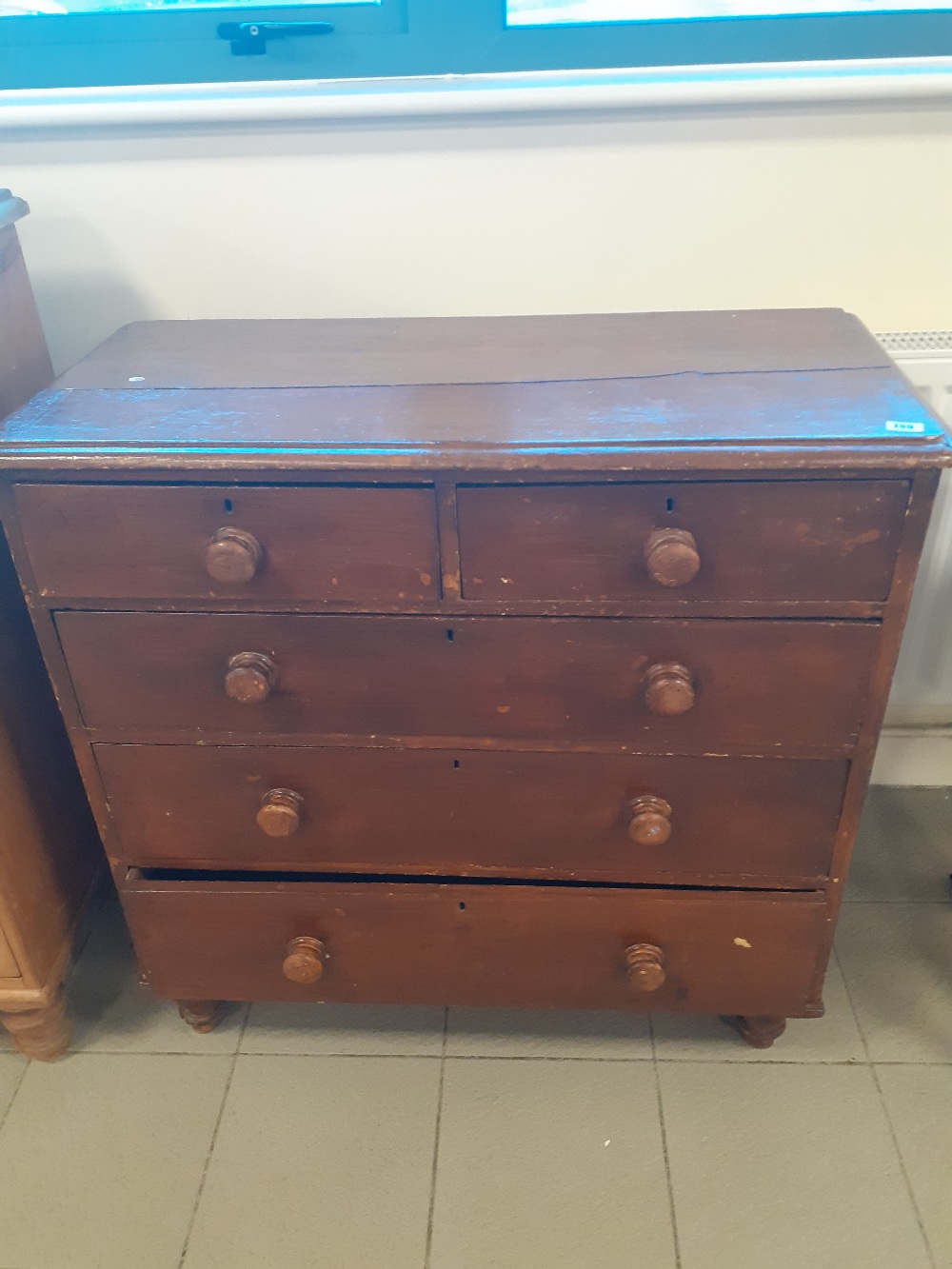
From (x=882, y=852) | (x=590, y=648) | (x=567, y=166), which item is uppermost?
(x=567, y=166)

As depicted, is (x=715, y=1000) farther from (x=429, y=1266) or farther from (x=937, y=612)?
(x=937, y=612)

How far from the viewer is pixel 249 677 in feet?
3.26

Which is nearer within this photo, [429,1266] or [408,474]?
[408,474]

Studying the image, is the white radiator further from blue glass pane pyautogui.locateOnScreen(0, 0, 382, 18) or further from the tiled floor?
blue glass pane pyautogui.locateOnScreen(0, 0, 382, 18)

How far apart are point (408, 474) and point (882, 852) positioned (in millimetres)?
1210

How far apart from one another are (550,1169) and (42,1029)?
0.73m

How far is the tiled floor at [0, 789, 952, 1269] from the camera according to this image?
1.13 meters

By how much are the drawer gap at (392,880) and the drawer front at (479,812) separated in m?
0.02

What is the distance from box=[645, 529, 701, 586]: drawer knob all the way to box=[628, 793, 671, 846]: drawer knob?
0.98 ft

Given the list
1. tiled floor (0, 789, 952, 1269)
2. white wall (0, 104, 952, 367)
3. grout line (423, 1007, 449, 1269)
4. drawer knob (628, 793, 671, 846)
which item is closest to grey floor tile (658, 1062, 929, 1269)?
tiled floor (0, 789, 952, 1269)

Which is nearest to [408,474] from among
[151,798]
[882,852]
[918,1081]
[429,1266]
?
[151,798]

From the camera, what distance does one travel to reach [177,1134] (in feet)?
4.10

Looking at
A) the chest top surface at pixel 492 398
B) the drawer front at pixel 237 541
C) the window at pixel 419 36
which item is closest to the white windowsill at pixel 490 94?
the window at pixel 419 36

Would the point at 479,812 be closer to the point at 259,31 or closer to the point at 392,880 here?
the point at 392,880
